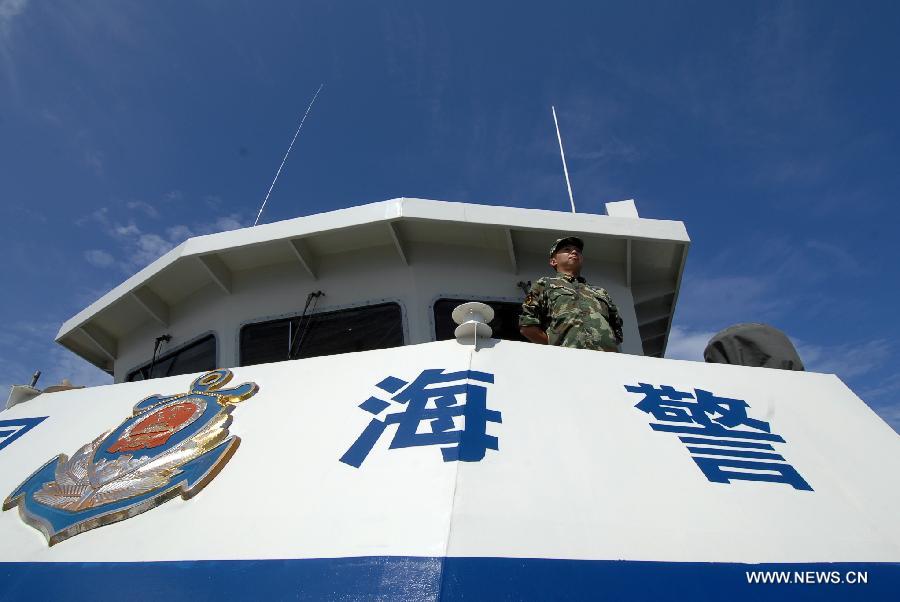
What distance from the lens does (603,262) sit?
450cm

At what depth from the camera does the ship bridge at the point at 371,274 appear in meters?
3.97

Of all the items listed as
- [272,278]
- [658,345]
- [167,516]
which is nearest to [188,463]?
[167,516]

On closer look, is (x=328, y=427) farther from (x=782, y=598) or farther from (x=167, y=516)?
(x=782, y=598)

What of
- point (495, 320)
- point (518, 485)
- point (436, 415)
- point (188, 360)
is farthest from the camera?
point (188, 360)

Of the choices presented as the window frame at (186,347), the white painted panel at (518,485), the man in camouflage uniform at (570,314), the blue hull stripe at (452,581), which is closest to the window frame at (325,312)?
the window frame at (186,347)

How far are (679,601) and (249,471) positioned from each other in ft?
4.04

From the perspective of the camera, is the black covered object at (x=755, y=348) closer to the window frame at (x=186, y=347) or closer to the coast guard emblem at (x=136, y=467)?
the coast guard emblem at (x=136, y=467)

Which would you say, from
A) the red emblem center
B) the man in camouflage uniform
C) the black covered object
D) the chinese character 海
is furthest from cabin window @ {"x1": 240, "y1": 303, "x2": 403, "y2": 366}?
the black covered object

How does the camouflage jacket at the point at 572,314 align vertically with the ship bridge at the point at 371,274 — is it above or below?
below

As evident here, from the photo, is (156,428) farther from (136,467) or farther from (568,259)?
(568,259)

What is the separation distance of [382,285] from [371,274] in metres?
0.15

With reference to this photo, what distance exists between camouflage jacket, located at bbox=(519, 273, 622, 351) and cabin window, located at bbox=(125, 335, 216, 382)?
9.23ft

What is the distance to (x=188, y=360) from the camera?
4.50 meters

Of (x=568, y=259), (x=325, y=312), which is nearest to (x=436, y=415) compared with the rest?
(x=568, y=259)
